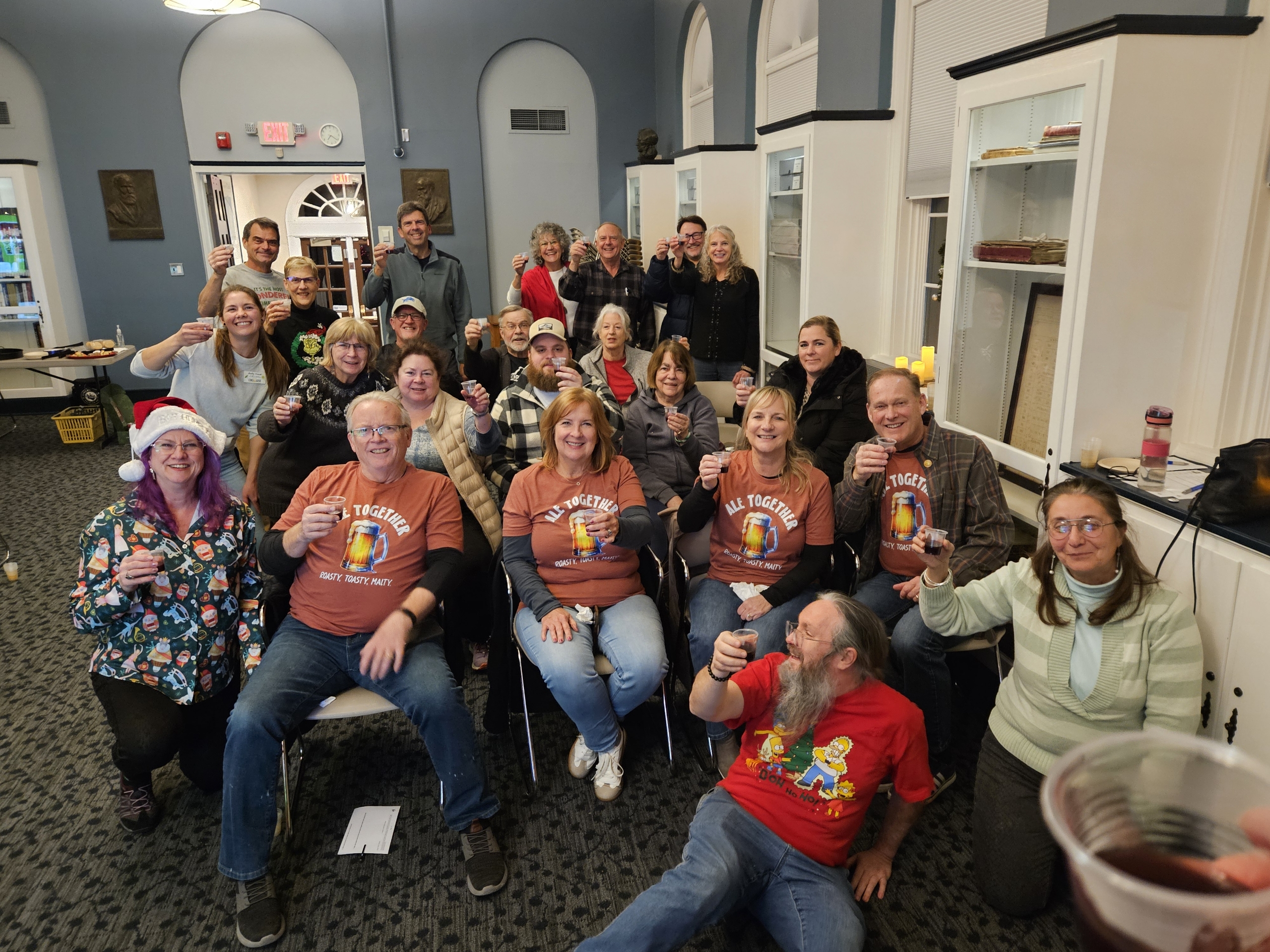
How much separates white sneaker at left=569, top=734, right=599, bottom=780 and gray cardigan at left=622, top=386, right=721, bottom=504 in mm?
1170

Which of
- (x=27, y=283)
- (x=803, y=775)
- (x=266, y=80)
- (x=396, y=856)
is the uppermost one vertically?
(x=266, y=80)

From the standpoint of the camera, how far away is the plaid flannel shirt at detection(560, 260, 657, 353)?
5.37 meters

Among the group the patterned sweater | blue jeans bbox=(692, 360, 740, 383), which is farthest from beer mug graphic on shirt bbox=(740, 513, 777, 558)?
blue jeans bbox=(692, 360, 740, 383)

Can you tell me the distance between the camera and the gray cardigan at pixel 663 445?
357 centimetres

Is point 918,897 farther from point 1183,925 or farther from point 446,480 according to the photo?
point 1183,925

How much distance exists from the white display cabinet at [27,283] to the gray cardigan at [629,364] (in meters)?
6.91

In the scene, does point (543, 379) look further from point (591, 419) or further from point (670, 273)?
point (670, 273)

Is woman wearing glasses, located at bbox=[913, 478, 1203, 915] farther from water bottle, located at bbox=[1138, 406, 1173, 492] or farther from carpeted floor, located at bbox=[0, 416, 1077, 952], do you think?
water bottle, located at bbox=[1138, 406, 1173, 492]

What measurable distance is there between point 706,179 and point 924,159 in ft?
6.30

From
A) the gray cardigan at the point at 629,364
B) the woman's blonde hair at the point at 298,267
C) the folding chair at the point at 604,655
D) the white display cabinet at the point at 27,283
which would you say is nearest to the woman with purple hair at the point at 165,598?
the folding chair at the point at 604,655

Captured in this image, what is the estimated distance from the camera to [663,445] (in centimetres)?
359

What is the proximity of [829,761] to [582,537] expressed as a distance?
1028mm

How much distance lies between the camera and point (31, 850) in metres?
2.46

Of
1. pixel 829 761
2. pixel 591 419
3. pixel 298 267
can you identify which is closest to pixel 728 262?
pixel 298 267
